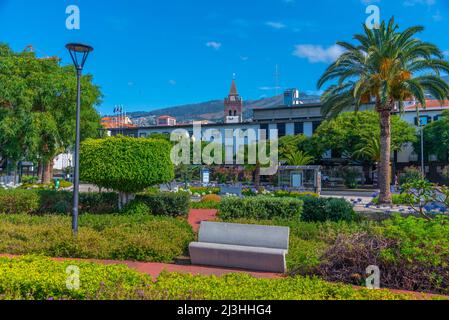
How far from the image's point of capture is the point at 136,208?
13453 mm

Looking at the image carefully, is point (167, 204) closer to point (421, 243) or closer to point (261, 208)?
point (261, 208)

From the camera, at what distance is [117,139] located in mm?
13578

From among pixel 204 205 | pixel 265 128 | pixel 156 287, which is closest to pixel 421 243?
pixel 156 287

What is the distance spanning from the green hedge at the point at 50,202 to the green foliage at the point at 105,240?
12.1 feet

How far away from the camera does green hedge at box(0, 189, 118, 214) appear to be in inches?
543

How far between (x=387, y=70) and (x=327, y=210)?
30.0 ft

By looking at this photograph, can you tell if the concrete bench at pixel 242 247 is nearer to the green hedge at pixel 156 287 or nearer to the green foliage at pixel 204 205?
the green hedge at pixel 156 287

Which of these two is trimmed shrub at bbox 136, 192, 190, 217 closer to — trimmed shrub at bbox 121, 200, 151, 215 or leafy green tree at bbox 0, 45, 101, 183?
trimmed shrub at bbox 121, 200, 151, 215

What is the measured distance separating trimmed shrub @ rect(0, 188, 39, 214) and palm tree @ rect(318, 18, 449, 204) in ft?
46.6

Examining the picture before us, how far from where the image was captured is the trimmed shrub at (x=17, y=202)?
45.2ft

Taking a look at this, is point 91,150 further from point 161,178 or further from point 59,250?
point 59,250

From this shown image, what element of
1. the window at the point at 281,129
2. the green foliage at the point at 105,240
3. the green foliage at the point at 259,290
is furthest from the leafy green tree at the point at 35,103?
the window at the point at 281,129

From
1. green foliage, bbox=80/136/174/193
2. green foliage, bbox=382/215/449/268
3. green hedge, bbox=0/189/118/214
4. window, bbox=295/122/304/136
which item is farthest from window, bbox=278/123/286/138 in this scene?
green foliage, bbox=382/215/449/268
